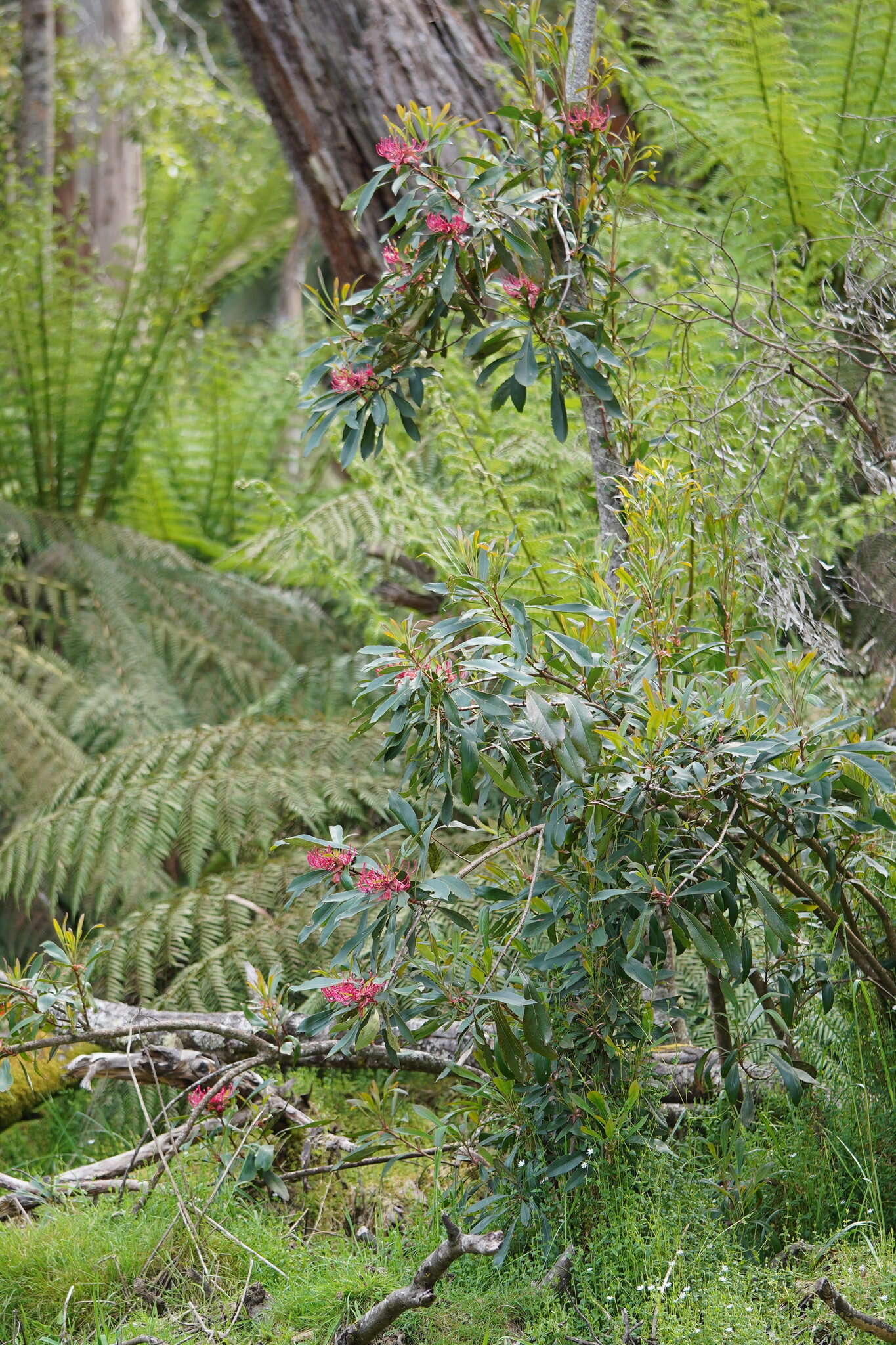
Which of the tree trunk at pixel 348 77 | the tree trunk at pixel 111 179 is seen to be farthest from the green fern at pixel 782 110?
the tree trunk at pixel 111 179

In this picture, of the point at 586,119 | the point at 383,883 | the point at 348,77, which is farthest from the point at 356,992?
the point at 348,77

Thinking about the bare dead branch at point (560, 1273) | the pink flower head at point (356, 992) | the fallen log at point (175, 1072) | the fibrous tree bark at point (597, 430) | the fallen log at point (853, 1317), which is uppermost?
the fibrous tree bark at point (597, 430)

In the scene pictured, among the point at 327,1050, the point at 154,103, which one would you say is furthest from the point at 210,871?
the point at 154,103

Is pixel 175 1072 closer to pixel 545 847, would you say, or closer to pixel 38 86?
pixel 545 847

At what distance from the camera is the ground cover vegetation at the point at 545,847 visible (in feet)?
4.05

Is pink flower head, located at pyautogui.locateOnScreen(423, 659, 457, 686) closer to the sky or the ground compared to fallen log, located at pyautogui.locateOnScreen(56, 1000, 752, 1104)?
closer to the sky

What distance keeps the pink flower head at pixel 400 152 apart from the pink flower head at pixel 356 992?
3.22 feet

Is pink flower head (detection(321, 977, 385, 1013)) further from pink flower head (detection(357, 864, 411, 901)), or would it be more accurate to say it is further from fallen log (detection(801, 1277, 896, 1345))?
fallen log (detection(801, 1277, 896, 1345))

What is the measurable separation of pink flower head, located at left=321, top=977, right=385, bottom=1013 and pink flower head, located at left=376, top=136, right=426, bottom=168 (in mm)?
981

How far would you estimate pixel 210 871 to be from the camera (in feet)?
9.04

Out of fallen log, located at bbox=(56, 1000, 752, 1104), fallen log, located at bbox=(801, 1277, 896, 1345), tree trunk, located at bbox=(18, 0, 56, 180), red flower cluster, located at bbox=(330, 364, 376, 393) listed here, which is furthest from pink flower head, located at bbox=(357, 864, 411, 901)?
tree trunk, located at bbox=(18, 0, 56, 180)

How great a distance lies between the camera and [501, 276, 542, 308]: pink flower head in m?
1.51

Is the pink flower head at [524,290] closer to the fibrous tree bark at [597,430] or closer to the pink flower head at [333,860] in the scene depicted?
the fibrous tree bark at [597,430]

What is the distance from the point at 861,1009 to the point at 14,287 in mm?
3018
